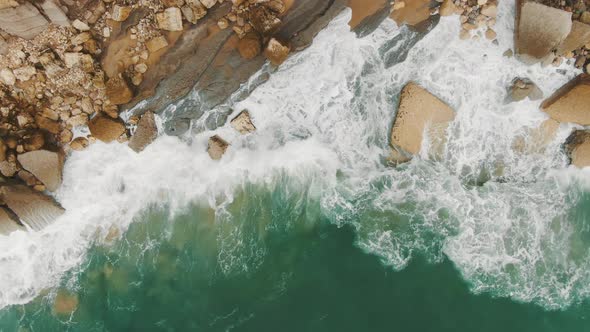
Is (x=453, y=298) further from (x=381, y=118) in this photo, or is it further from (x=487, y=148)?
(x=381, y=118)

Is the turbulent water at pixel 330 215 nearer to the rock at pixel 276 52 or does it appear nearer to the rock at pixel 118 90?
the rock at pixel 276 52

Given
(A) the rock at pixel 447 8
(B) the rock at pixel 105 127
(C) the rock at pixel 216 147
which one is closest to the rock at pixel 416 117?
(A) the rock at pixel 447 8

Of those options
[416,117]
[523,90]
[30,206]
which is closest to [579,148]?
[523,90]

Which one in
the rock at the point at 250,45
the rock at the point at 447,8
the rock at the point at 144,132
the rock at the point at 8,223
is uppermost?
the rock at the point at 250,45

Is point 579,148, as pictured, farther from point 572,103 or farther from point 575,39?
point 575,39

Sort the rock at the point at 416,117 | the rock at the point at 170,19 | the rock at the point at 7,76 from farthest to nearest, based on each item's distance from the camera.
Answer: the rock at the point at 416,117
the rock at the point at 7,76
the rock at the point at 170,19

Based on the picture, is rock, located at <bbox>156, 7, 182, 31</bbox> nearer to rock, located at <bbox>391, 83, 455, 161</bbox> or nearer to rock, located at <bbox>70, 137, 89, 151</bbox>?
rock, located at <bbox>70, 137, 89, 151</bbox>

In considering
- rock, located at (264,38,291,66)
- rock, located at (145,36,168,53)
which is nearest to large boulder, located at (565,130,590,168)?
rock, located at (264,38,291,66)
